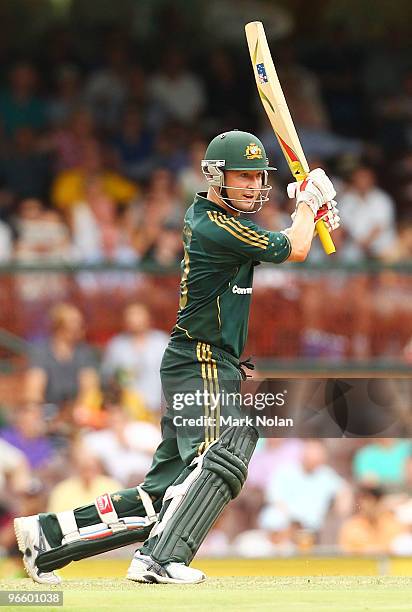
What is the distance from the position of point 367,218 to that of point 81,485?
4259mm

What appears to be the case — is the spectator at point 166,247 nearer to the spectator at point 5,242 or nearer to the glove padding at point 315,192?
the spectator at point 5,242

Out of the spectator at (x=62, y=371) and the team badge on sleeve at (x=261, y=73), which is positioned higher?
the team badge on sleeve at (x=261, y=73)

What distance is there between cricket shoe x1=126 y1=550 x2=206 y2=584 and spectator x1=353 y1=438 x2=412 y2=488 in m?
4.66

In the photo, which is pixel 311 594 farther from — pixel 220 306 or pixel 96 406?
pixel 96 406

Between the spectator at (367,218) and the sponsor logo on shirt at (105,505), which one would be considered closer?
the sponsor logo on shirt at (105,505)

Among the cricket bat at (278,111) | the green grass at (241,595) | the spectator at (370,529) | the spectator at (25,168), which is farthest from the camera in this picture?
the spectator at (25,168)

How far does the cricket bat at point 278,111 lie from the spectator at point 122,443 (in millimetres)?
4390

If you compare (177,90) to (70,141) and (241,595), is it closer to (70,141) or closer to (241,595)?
(70,141)

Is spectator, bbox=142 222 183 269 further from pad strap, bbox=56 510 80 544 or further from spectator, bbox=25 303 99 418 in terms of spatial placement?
pad strap, bbox=56 510 80 544

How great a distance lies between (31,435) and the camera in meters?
11.0

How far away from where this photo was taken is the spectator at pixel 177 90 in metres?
14.9

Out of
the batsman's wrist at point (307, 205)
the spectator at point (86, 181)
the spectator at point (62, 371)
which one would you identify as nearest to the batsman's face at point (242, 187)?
the batsman's wrist at point (307, 205)

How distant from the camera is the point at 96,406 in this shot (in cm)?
1120

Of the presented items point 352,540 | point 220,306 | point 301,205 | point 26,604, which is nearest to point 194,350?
point 220,306
